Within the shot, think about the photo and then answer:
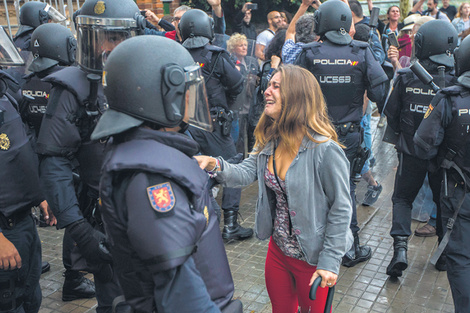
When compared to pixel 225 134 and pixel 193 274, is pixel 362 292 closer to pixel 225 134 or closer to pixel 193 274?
pixel 225 134

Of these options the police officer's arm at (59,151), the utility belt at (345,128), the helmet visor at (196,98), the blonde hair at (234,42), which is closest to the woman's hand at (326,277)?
the helmet visor at (196,98)

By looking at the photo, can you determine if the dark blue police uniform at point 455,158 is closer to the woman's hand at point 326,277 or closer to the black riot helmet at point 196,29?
the woman's hand at point 326,277

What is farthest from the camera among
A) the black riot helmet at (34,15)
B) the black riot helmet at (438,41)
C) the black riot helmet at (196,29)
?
the black riot helmet at (34,15)

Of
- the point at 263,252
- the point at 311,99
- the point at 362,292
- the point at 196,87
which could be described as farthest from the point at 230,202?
the point at 196,87

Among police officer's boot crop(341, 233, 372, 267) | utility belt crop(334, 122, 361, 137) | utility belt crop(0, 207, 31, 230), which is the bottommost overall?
police officer's boot crop(341, 233, 372, 267)

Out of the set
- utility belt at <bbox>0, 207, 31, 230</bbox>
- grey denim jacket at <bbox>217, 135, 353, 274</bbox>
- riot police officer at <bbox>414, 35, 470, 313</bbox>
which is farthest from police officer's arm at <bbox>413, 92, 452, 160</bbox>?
utility belt at <bbox>0, 207, 31, 230</bbox>

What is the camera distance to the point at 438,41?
4344mm

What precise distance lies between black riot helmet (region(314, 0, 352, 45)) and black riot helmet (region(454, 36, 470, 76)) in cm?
137

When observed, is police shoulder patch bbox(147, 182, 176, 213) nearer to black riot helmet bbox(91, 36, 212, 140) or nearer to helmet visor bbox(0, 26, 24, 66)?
black riot helmet bbox(91, 36, 212, 140)

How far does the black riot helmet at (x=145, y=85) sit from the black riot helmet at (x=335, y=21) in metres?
3.31

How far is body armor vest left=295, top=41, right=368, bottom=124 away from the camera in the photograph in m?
4.78

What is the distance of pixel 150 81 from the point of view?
1.81 meters

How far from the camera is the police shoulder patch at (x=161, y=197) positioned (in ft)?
5.21

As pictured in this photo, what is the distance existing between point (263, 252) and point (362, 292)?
1.17 metres
